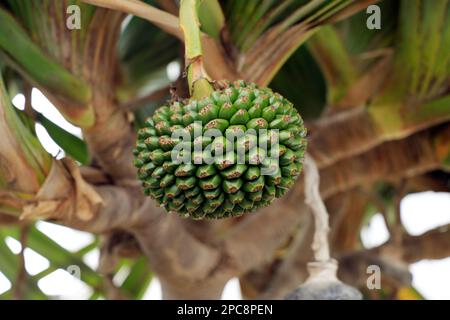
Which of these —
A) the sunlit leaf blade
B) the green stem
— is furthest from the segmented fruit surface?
the sunlit leaf blade

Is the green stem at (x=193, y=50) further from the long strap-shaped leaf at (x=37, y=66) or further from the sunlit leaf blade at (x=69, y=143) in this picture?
the sunlit leaf blade at (x=69, y=143)

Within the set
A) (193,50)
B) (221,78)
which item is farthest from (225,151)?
(221,78)

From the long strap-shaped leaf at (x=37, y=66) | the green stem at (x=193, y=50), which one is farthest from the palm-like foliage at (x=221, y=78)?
the green stem at (x=193, y=50)

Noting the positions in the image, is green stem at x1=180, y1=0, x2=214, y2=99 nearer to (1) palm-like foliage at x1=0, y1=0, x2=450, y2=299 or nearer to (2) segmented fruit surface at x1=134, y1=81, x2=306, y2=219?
(2) segmented fruit surface at x1=134, y1=81, x2=306, y2=219

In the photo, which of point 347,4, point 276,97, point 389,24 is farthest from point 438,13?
point 276,97

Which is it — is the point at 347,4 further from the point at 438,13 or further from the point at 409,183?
the point at 409,183
